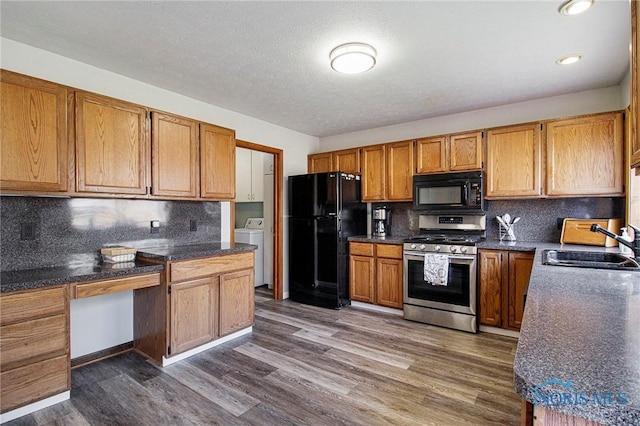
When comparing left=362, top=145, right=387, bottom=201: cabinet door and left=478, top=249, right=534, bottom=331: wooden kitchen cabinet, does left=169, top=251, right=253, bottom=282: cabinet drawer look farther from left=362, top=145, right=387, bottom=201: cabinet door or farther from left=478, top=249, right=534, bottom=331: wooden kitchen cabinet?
left=478, top=249, right=534, bottom=331: wooden kitchen cabinet

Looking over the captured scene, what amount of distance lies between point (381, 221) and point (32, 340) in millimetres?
3735

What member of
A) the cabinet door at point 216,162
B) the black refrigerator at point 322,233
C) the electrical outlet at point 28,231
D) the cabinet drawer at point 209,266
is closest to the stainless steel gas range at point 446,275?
the black refrigerator at point 322,233

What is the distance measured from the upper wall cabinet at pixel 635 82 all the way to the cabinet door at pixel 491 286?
84.4 inches

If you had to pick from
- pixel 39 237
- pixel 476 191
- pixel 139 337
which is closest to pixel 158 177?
pixel 39 237

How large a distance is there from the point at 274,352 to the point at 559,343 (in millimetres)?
2473

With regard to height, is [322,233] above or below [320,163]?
below

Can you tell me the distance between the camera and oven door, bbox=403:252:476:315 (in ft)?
11.0

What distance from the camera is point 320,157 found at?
4.91 metres

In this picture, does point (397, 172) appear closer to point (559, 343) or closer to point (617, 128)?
point (617, 128)

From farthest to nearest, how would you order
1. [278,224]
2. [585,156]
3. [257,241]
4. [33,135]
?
[257,241]
[278,224]
[585,156]
[33,135]

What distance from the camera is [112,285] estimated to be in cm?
231

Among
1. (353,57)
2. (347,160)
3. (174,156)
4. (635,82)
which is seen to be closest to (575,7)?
(635,82)

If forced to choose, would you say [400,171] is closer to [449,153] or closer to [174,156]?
[449,153]

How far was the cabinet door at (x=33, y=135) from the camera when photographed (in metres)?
2.05
